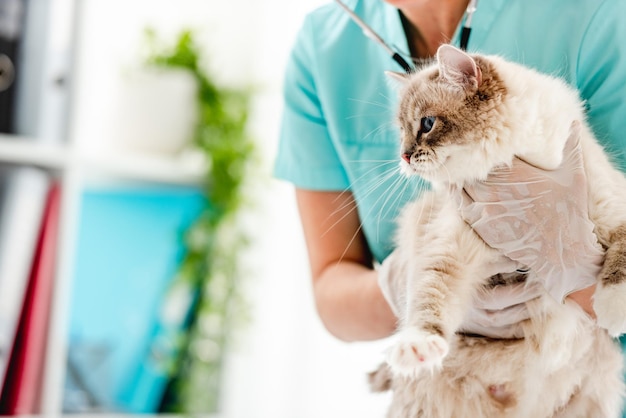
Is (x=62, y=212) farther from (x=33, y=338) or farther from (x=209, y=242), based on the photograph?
(x=209, y=242)

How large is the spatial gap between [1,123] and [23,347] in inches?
24.9

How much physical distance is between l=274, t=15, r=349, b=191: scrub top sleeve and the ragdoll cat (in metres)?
0.33

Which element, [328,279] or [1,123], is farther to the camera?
[1,123]

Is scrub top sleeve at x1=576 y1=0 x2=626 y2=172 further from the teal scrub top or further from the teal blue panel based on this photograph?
the teal blue panel

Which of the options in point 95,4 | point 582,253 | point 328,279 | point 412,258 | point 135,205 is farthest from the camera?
point 95,4

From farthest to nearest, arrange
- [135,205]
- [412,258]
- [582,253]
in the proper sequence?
[135,205] → [412,258] → [582,253]

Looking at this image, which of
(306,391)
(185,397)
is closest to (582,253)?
(306,391)

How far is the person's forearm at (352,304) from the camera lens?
1428mm

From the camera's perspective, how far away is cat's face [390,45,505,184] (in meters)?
1.13

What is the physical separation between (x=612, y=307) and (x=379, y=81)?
67 cm

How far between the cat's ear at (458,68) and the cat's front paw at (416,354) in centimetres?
40

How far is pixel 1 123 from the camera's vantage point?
203 centimetres

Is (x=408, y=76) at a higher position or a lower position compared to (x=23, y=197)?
higher

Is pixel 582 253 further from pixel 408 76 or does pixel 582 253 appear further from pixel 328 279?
pixel 328 279
